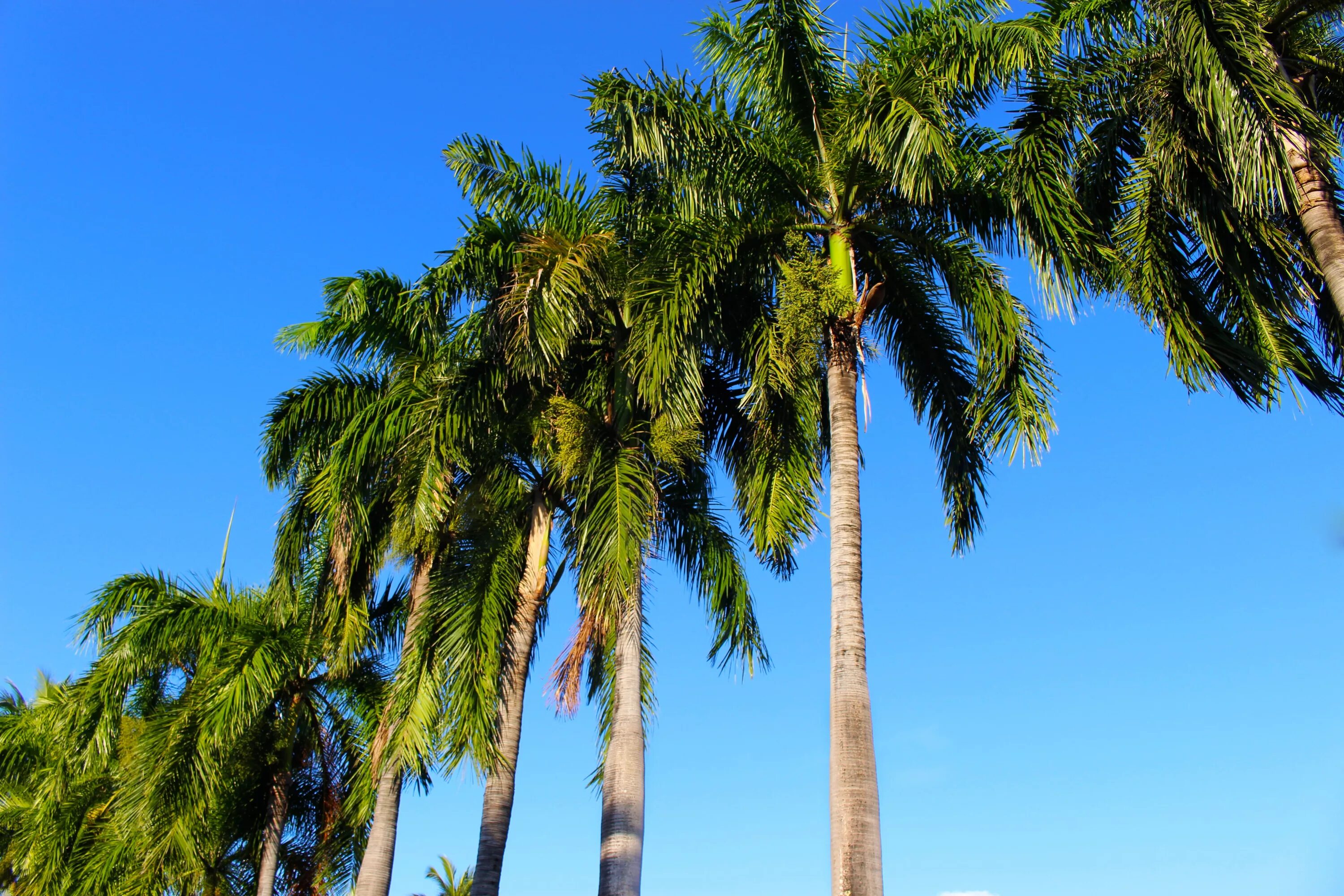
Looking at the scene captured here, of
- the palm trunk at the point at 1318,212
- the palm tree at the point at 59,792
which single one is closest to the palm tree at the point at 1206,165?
the palm trunk at the point at 1318,212

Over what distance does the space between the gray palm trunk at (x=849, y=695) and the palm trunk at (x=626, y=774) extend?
277 centimetres

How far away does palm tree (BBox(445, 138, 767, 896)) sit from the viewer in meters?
12.7

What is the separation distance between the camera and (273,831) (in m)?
18.8

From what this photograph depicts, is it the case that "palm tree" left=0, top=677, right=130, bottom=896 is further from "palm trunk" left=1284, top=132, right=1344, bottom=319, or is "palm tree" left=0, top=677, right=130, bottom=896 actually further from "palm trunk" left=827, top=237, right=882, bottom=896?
"palm trunk" left=1284, top=132, right=1344, bottom=319

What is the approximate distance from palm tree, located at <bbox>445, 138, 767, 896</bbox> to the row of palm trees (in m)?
0.05

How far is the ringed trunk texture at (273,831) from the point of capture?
18.2 meters


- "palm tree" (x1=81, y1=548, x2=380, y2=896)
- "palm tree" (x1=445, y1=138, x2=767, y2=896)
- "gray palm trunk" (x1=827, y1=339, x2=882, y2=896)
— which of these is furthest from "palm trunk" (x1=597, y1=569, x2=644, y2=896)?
"palm tree" (x1=81, y1=548, x2=380, y2=896)

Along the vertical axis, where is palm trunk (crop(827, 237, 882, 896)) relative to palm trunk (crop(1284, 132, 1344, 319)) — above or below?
below

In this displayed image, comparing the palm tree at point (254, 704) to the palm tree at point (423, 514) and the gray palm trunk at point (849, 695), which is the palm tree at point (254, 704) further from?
the gray palm trunk at point (849, 695)

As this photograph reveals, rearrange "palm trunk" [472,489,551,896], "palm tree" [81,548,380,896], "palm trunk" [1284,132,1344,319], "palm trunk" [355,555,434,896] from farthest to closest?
"palm tree" [81,548,380,896] → "palm trunk" [355,555,434,896] → "palm trunk" [472,489,551,896] → "palm trunk" [1284,132,1344,319]

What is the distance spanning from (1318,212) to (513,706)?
10610mm

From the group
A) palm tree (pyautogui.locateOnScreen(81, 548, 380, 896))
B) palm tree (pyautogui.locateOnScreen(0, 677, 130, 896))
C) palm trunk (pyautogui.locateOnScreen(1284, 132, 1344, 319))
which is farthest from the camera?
palm tree (pyautogui.locateOnScreen(0, 677, 130, 896))

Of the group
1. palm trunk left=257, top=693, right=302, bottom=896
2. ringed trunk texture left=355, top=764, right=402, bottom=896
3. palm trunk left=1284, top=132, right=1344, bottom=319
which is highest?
palm trunk left=1284, top=132, right=1344, bottom=319

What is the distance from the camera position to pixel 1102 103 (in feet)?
42.8
